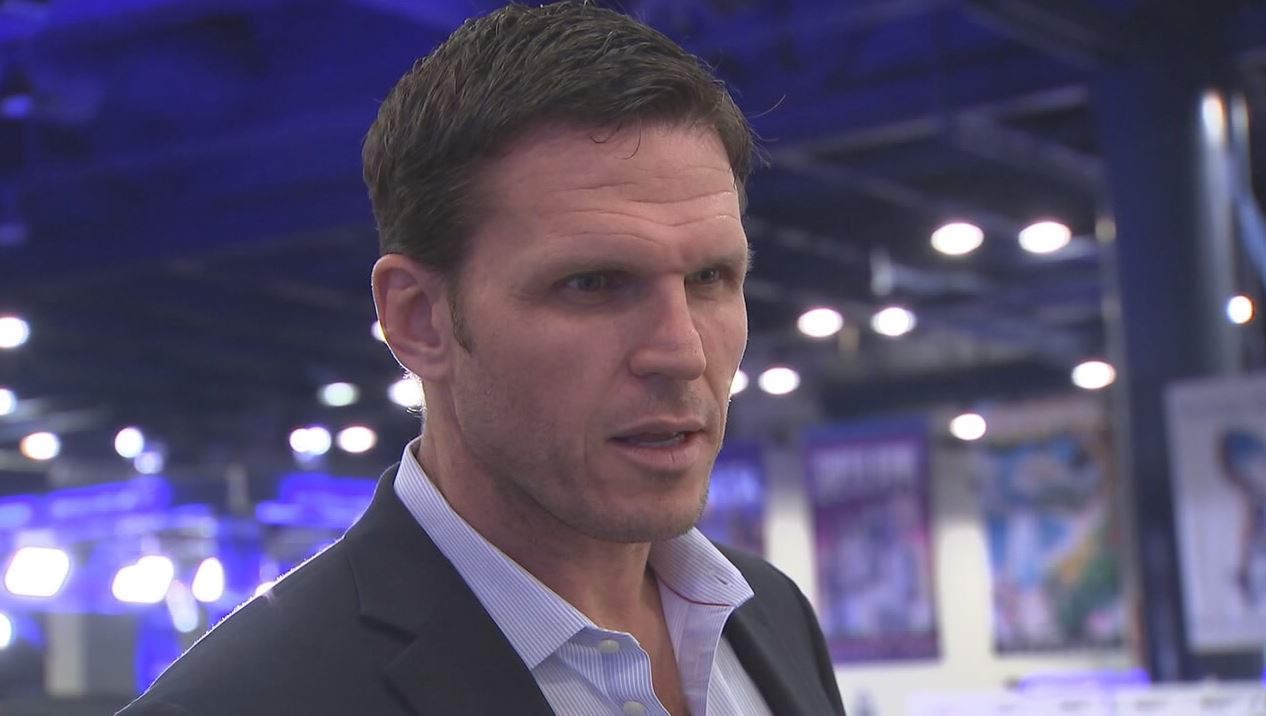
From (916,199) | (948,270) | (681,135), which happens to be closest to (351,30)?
(916,199)

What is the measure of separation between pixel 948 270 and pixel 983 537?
8.80 ft

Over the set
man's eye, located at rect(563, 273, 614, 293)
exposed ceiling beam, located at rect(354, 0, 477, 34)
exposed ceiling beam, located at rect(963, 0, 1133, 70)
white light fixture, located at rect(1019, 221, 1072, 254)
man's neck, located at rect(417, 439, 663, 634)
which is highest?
white light fixture, located at rect(1019, 221, 1072, 254)

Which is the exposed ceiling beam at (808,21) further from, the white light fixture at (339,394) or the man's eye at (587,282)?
the white light fixture at (339,394)

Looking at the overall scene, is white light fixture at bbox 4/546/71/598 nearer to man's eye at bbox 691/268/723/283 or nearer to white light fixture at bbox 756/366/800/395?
white light fixture at bbox 756/366/800/395

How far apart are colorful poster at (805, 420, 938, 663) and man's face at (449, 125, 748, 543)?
1043cm

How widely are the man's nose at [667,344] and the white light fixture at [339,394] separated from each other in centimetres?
1495

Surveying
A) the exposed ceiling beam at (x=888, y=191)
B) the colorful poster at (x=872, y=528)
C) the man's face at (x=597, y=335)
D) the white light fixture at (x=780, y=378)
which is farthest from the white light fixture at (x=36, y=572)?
the man's face at (x=597, y=335)

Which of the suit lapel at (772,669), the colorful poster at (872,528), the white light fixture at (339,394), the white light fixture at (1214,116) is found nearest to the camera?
the suit lapel at (772,669)

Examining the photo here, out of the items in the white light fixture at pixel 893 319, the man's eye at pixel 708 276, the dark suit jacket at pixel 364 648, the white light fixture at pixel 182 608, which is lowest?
the dark suit jacket at pixel 364 648

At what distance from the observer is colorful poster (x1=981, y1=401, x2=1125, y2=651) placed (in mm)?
10844

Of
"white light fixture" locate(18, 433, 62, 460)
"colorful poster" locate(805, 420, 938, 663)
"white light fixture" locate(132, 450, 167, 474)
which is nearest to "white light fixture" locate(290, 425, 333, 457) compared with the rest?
"white light fixture" locate(132, 450, 167, 474)

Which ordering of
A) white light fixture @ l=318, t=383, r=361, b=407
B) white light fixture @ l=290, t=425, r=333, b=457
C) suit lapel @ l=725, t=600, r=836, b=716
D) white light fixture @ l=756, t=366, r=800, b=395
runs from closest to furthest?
suit lapel @ l=725, t=600, r=836, b=716, white light fixture @ l=756, t=366, r=800, b=395, white light fixture @ l=318, t=383, r=361, b=407, white light fixture @ l=290, t=425, r=333, b=457

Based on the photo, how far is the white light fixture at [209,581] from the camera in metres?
14.6

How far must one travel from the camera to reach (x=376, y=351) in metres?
15.6
